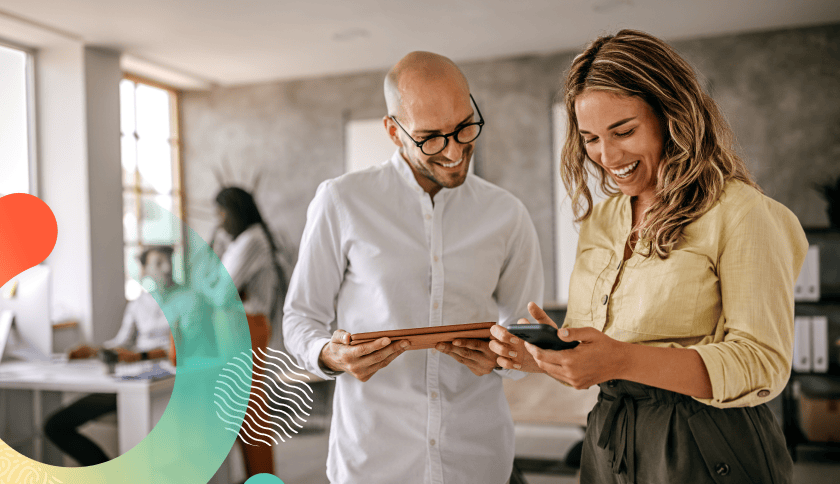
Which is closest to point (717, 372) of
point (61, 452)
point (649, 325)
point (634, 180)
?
point (649, 325)

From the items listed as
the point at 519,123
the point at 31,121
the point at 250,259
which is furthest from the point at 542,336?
the point at 31,121

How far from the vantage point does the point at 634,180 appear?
1.14 metres

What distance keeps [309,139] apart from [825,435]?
194 inches

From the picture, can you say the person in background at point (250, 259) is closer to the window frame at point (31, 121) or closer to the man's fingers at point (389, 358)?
the man's fingers at point (389, 358)

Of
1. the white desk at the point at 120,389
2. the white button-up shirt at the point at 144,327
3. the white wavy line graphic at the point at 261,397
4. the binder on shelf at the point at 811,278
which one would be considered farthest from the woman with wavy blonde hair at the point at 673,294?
the binder on shelf at the point at 811,278

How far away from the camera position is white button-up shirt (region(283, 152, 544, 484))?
4.72 ft

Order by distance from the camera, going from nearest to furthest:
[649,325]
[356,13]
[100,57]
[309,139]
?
[649,325] → [356,13] → [100,57] → [309,139]

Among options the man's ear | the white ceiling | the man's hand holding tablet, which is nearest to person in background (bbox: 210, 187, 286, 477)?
the man's hand holding tablet

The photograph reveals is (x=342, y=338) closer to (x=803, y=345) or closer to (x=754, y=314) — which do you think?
(x=754, y=314)

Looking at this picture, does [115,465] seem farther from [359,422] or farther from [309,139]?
[309,139]

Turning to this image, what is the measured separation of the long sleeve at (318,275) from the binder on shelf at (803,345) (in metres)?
3.80

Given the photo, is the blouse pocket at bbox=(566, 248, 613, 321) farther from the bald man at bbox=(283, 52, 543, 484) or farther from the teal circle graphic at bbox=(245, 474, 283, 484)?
the teal circle graphic at bbox=(245, 474, 283, 484)

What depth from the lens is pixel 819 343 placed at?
4.14 metres

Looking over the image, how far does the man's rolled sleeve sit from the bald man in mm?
566
